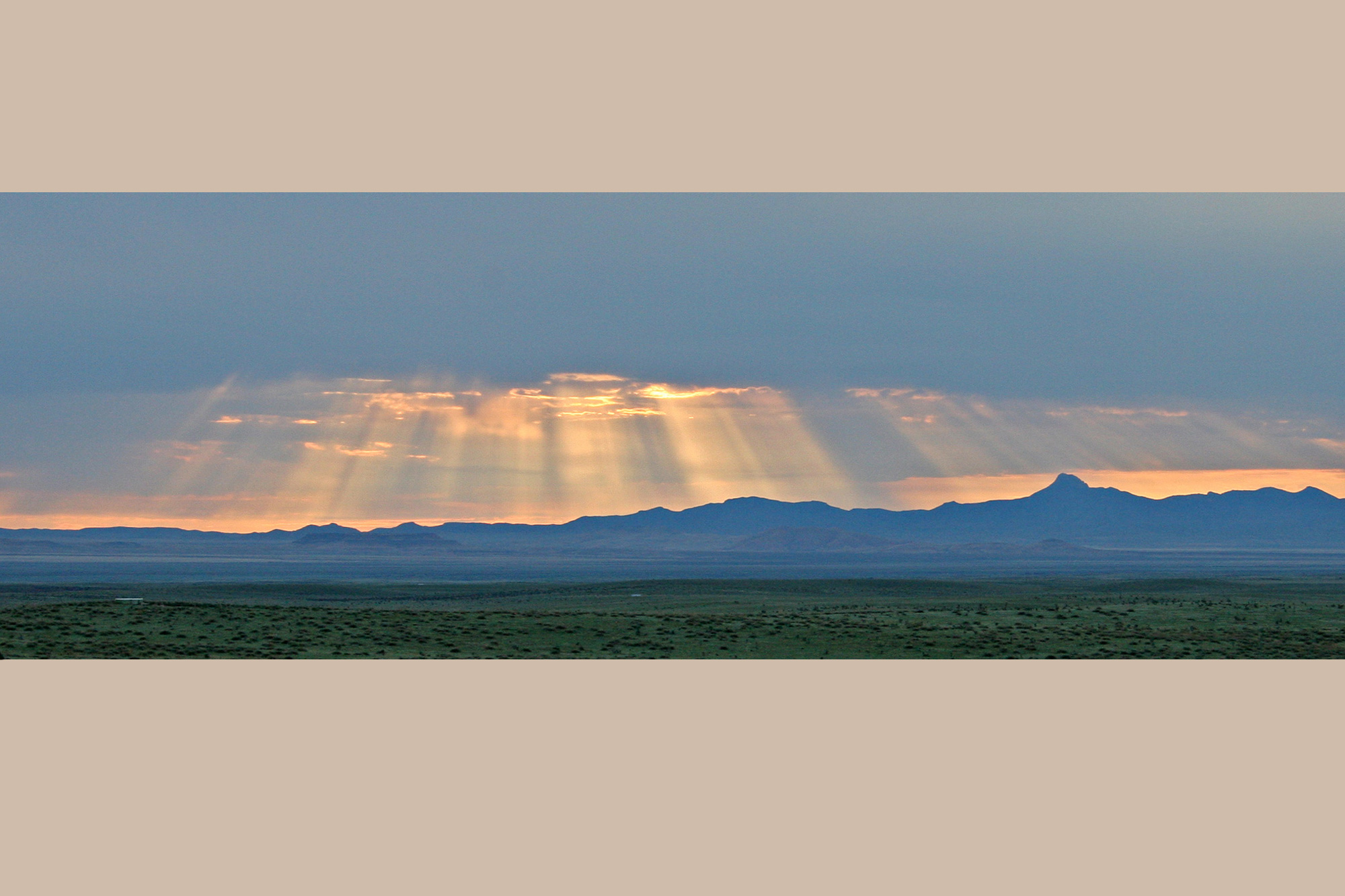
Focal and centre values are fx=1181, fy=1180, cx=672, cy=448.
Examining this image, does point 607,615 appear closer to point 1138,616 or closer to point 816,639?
point 816,639

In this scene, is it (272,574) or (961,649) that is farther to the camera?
(272,574)

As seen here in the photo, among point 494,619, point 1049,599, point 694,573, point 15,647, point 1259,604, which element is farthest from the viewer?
point 694,573

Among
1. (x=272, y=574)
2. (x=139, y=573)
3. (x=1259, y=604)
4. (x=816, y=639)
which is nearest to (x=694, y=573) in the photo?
(x=272, y=574)

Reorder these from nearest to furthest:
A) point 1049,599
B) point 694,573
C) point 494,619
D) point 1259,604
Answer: point 494,619 < point 1259,604 < point 1049,599 < point 694,573

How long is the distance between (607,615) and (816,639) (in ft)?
29.8

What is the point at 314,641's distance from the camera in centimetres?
4056

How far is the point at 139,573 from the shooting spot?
13050 centimetres

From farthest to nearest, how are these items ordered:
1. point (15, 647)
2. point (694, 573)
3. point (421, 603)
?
point (694, 573), point (421, 603), point (15, 647)

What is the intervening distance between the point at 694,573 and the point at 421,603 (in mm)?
79109

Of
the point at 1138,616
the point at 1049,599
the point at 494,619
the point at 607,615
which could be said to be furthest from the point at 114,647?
the point at 1049,599

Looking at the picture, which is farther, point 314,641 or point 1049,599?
point 1049,599

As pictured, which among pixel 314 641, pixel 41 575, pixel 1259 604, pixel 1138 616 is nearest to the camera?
pixel 314 641

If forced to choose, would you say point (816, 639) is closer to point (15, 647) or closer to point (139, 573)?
point (15, 647)

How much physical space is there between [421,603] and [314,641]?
2915 centimetres
